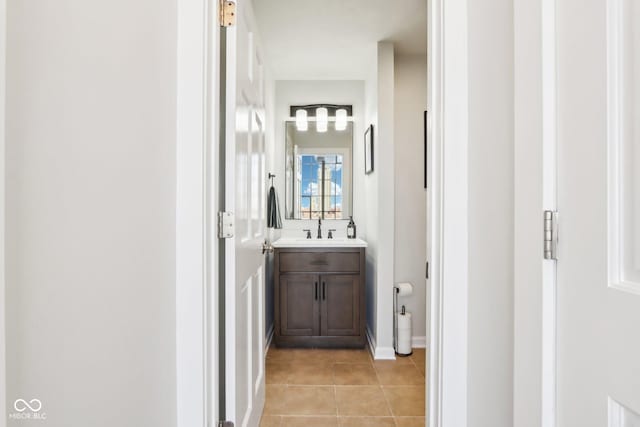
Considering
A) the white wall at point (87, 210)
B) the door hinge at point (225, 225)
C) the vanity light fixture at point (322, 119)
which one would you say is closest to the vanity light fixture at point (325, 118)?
the vanity light fixture at point (322, 119)

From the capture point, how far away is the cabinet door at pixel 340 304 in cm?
323

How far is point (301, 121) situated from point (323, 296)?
1.71 metres

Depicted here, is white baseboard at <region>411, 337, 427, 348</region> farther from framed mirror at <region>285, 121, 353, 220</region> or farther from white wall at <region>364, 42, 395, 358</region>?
framed mirror at <region>285, 121, 353, 220</region>

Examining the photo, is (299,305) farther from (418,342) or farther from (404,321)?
(418,342)

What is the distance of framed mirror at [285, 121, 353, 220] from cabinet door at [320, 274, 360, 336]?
85cm

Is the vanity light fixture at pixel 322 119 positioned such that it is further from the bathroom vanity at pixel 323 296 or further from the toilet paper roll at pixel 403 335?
the toilet paper roll at pixel 403 335

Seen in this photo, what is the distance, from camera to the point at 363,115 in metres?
3.83

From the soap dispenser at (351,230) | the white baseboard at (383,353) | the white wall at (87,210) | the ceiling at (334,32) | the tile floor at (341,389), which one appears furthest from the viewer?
the soap dispenser at (351,230)

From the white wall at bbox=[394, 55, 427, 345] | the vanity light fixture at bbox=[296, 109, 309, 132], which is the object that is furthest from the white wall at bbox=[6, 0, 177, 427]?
the vanity light fixture at bbox=[296, 109, 309, 132]
